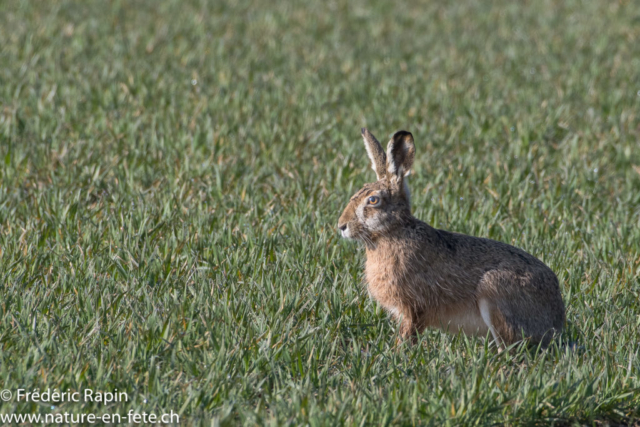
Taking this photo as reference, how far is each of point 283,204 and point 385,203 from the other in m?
1.88

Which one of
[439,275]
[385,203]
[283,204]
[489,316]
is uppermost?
[385,203]

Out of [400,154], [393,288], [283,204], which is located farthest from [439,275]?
[283,204]

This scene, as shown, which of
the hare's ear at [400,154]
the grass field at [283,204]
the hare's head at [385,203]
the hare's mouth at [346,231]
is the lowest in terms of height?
the grass field at [283,204]

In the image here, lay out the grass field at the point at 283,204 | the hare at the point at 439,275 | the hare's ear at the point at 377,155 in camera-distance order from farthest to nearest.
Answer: the hare's ear at the point at 377,155 < the hare at the point at 439,275 < the grass field at the point at 283,204

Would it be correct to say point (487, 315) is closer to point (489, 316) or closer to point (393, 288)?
point (489, 316)

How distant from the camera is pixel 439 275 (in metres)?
4.20

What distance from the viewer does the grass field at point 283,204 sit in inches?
140

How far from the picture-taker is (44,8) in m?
12.4

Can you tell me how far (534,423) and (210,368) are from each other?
1.44 m

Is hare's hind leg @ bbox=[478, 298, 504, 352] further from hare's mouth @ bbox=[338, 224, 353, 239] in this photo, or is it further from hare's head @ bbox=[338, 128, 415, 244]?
hare's mouth @ bbox=[338, 224, 353, 239]

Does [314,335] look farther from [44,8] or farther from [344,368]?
[44,8]

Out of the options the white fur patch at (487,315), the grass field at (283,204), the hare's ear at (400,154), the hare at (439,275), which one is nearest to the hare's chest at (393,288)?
the hare at (439,275)

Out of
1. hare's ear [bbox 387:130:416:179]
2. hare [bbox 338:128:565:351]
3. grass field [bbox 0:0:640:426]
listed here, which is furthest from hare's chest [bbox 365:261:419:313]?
hare's ear [bbox 387:130:416:179]

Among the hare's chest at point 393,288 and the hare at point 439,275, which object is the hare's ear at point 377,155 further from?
the hare's chest at point 393,288
